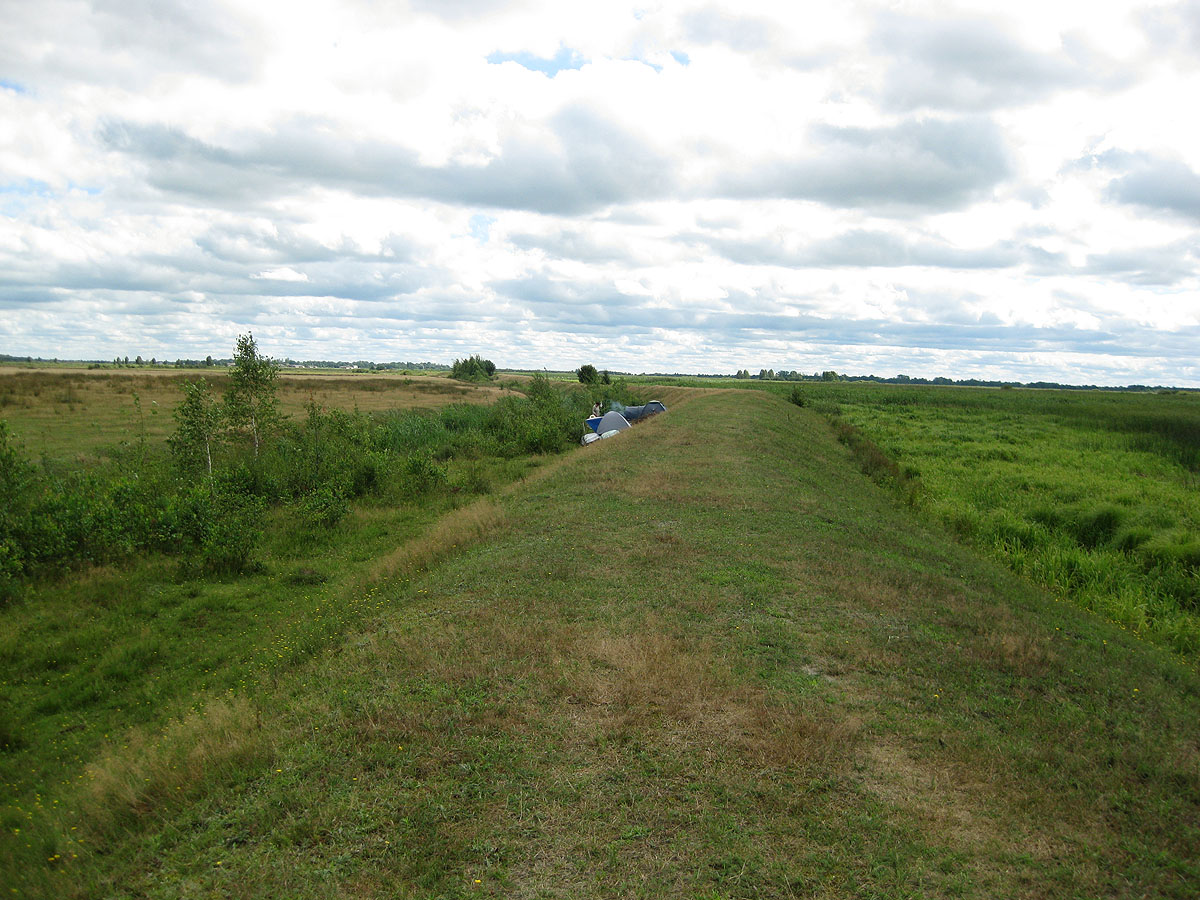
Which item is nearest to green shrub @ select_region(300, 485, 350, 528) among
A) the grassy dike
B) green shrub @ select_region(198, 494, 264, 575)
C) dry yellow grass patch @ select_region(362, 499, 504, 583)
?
green shrub @ select_region(198, 494, 264, 575)

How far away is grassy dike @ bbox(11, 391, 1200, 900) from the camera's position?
399 cm

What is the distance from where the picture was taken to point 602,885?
3824 mm

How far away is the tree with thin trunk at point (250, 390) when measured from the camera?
1889 centimetres

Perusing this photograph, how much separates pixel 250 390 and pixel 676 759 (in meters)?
18.8

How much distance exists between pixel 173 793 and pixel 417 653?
2406 millimetres

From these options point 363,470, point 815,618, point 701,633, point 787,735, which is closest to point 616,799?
point 787,735

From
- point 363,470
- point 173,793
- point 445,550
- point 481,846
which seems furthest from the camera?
point 363,470

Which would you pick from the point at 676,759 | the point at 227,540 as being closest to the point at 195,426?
the point at 227,540

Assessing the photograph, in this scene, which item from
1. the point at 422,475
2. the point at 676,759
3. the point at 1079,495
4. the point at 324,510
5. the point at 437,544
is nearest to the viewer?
the point at 676,759

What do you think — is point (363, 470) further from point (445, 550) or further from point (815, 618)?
point (815, 618)

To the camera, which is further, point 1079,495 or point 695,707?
point 1079,495

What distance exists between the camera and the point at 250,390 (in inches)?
774

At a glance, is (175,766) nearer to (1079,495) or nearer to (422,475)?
(422,475)

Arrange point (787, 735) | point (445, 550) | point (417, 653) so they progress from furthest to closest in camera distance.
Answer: point (445, 550)
point (417, 653)
point (787, 735)
